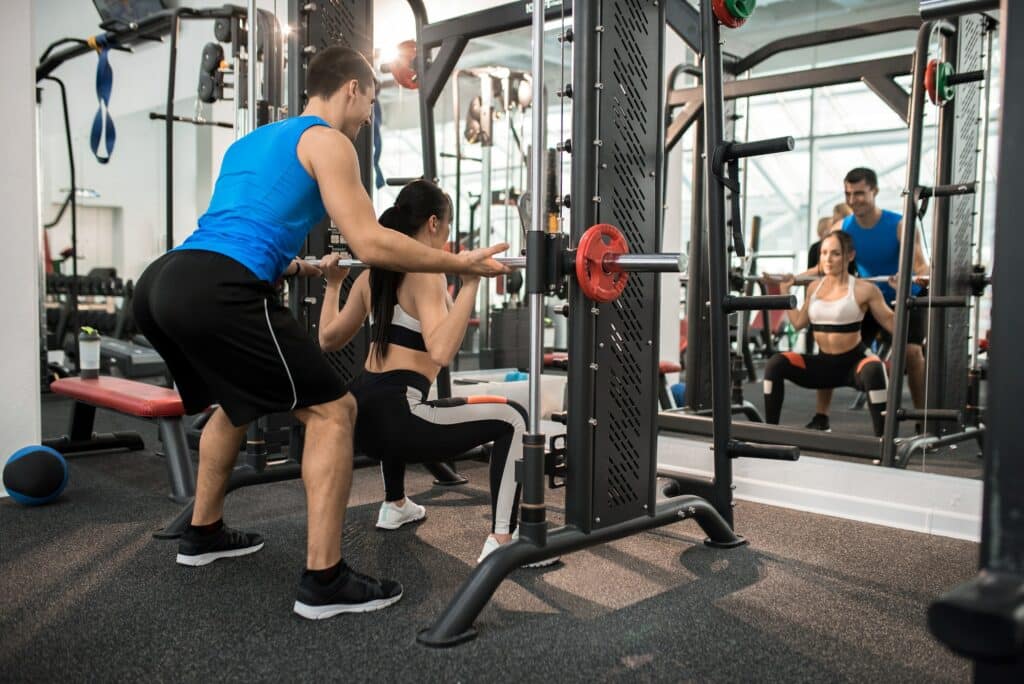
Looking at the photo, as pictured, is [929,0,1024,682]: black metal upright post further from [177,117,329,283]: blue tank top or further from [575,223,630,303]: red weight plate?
[177,117,329,283]: blue tank top

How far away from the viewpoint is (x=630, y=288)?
7.68 feet

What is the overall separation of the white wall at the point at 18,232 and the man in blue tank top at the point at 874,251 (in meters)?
3.72

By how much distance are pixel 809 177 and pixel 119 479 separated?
869 cm

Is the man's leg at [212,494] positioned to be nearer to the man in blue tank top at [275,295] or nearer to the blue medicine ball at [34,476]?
the man in blue tank top at [275,295]

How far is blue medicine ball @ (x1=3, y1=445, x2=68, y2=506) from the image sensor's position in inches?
121

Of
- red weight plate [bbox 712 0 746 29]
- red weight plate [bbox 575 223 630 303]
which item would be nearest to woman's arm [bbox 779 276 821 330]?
red weight plate [bbox 712 0 746 29]

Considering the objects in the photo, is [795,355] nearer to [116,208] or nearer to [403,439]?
[403,439]

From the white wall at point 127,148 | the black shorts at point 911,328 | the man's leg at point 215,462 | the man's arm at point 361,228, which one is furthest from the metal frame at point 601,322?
the white wall at point 127,148

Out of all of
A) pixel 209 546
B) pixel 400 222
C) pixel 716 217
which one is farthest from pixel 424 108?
pixel 209 546

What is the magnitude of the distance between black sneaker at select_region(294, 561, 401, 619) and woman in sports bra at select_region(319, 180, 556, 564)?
388 millimetres

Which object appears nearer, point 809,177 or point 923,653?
point 923,653

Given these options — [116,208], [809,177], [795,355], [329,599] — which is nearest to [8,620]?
[329,599]

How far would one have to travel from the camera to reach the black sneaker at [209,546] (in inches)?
97.0

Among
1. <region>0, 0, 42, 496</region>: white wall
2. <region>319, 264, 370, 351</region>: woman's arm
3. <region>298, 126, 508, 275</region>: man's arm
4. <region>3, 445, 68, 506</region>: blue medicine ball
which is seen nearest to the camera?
<region>298, 126, 508, 275</region>: man's arm
